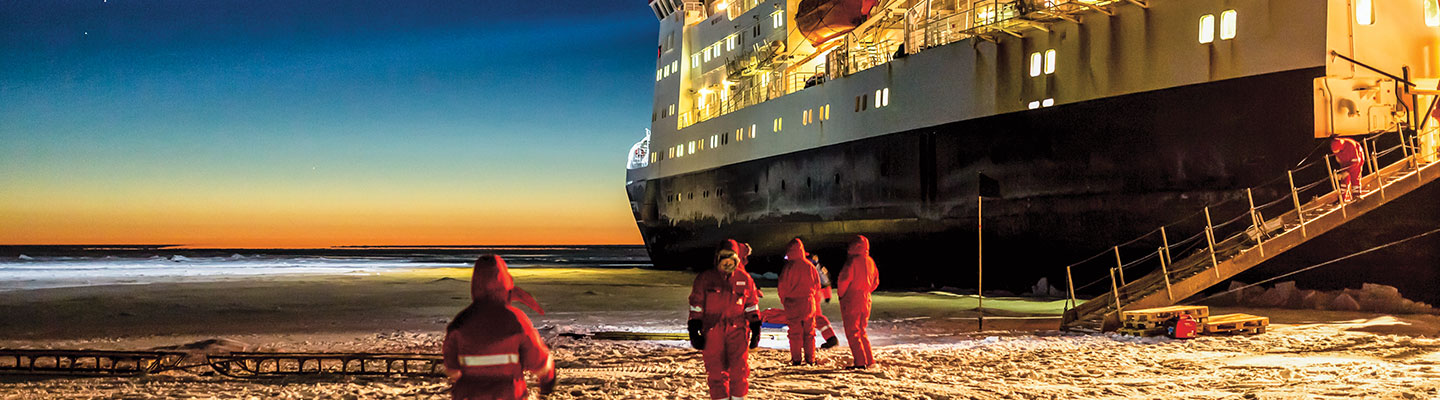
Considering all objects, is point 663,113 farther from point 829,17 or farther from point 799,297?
point 799,297

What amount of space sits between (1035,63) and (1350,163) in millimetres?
5376

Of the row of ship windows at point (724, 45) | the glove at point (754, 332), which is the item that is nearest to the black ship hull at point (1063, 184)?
the row of ship windows at point (724, 45)

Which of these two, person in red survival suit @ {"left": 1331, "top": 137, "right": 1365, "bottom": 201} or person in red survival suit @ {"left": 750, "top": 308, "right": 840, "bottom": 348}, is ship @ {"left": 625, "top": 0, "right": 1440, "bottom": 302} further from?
person in red survival suit @ {"left": 750, "top": 308, "right": 840, "bottom": 348}

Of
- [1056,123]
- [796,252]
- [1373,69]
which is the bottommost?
[796,252]

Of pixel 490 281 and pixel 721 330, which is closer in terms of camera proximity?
pixel 490 281

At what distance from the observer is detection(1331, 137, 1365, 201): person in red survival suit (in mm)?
11820

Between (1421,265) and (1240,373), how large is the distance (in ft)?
23.3

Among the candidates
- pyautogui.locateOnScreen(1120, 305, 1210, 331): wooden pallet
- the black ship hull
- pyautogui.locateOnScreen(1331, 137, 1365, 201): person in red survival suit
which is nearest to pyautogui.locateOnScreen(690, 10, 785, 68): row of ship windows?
the black ship hull

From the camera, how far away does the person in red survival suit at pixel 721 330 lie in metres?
6.32

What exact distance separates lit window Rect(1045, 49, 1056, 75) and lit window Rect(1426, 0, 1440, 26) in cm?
483

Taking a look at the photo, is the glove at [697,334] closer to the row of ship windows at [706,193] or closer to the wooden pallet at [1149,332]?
the wooden pallet at [1149,332]

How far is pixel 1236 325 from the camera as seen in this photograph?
1083cm

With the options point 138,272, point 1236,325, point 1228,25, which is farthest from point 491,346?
point 138,272

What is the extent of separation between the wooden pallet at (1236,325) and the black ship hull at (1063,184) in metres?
3.39
